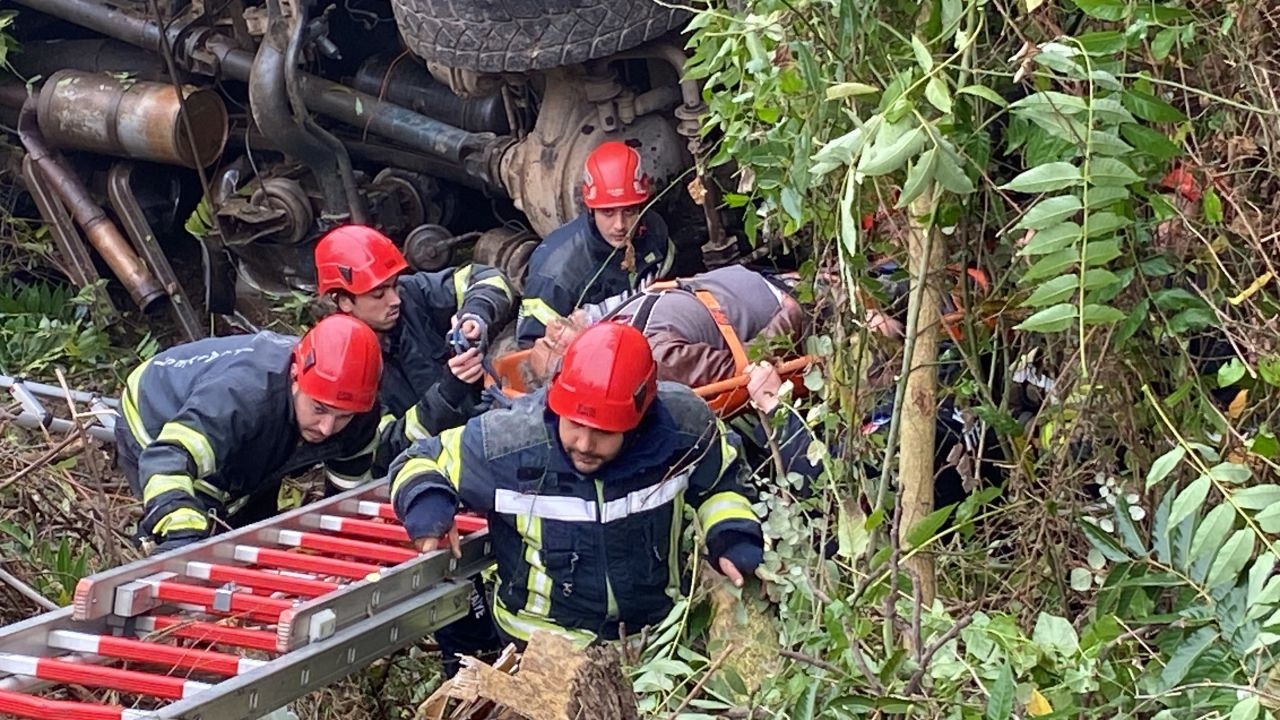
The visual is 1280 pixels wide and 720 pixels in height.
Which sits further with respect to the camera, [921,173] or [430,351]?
[430,351]

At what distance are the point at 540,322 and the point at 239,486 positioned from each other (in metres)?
1.33

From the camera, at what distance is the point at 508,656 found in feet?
8.95

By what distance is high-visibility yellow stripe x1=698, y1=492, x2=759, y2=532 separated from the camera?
334 cm

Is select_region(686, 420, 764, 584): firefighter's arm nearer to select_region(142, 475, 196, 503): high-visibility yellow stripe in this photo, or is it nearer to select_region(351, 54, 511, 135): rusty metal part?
select_region(142, 475, 196, 503): high-visibility yellow stripe

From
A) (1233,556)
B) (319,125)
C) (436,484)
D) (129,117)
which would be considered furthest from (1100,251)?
(129,117)

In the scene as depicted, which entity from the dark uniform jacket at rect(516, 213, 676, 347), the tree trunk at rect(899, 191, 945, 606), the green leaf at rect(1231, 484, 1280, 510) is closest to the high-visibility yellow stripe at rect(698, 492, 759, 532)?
the tree trunk at rect(899, 191, 945, 606)

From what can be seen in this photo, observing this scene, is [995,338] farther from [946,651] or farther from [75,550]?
[75,550]

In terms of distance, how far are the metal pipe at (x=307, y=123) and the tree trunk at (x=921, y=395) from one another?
421 cm

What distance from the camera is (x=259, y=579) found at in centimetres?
316

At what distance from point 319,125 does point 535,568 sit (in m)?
3.42

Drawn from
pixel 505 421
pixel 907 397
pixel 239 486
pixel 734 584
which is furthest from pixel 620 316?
pixel 907 397

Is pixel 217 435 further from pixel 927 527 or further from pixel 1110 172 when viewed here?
pixel 1110 172

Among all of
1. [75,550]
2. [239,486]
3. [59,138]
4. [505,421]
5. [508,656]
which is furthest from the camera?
[59,138]

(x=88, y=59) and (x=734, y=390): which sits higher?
(x=734, y=390)
